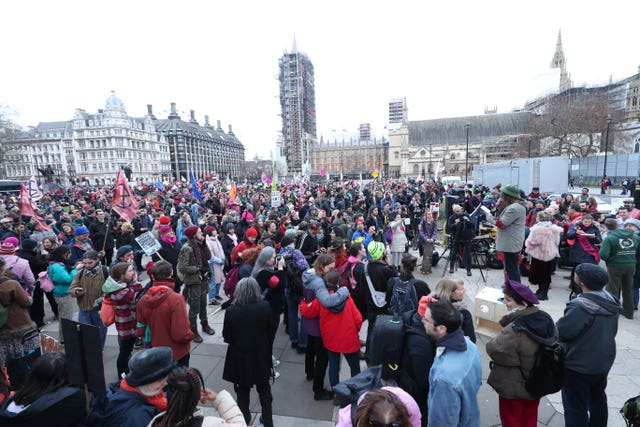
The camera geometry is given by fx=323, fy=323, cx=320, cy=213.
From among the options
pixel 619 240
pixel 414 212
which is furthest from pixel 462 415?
pixel 414 212

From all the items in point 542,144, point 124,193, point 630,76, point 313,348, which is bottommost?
point 313,348

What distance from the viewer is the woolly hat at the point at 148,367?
2072mm

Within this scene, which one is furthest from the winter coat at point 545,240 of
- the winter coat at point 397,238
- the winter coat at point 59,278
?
the winter coat at point 59,278

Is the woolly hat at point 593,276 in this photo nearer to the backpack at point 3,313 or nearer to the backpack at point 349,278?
the backpack at point 349,278

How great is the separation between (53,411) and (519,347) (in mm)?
3288

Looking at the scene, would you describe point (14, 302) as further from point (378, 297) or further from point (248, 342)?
point (378, 297)

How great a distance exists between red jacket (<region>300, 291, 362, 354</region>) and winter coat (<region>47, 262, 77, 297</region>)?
3.99 meters

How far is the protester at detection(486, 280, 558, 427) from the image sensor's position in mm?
2531

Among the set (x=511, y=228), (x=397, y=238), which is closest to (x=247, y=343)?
(x=511, y=228)

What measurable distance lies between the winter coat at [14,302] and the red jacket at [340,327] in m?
3.47

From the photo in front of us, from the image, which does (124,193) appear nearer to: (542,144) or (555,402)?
(555,402)

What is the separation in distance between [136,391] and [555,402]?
4.38m

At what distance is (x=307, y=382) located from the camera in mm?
4254

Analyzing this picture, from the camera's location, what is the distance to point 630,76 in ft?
192
